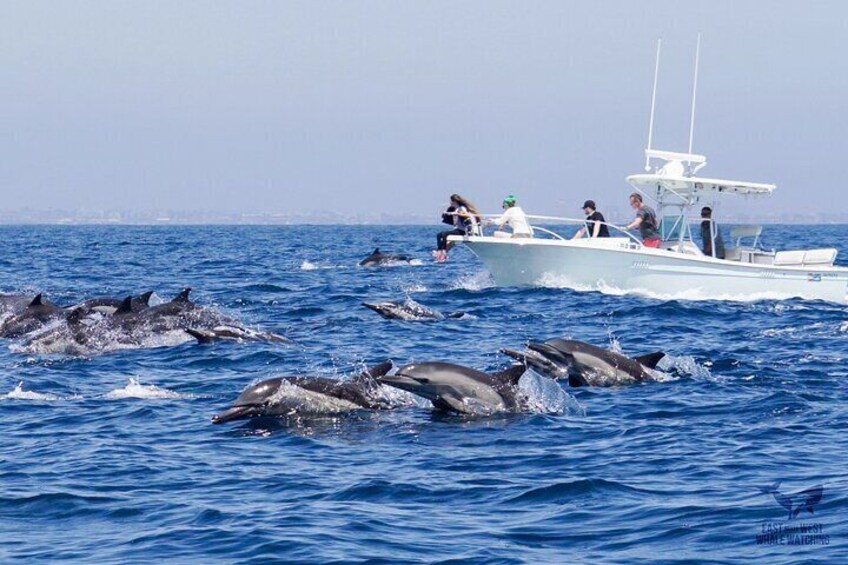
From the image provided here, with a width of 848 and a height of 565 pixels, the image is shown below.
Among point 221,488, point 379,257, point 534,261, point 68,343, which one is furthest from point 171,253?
point 221,488

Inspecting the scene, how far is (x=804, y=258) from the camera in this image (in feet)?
89.2

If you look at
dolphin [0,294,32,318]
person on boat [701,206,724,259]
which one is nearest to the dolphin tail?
dolphin [0,294,32,318]

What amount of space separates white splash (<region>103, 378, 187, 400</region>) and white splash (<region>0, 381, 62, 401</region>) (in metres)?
0.62

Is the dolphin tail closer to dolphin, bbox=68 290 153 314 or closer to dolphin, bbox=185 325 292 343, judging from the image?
dolphin, bbox=185 325 292 343

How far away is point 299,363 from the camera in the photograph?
56.7ft

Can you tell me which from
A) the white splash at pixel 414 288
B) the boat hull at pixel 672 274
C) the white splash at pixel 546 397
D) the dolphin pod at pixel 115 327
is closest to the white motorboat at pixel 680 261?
the boat hull at pixel 672 274

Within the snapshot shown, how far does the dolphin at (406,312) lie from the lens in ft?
75.9

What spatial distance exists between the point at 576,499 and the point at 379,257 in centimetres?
3424

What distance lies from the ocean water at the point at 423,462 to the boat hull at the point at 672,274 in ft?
19.8

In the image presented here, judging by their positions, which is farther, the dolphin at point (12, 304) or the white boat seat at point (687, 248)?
the white boat seat at point (687, 248)

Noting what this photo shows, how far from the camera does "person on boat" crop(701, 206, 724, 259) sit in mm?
26719

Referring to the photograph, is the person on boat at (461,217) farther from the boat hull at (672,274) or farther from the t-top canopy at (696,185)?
the t-top canopy at (696,185)
